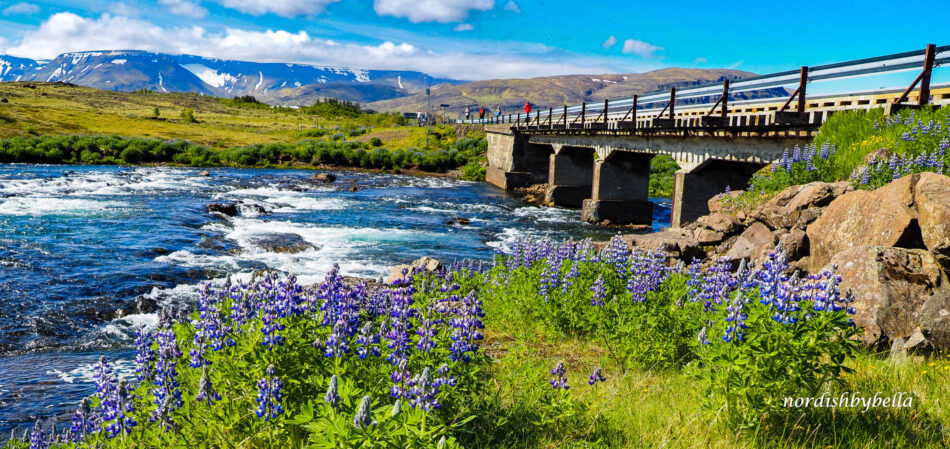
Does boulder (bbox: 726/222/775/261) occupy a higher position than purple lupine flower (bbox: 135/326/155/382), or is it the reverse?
boulder (bbox: 726/222/775/261)

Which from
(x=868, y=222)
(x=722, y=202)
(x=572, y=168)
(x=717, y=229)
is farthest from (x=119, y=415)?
(x=572, y=168)

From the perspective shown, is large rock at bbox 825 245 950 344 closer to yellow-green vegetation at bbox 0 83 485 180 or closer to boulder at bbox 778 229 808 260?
boulder at bbox 778 229 808 260

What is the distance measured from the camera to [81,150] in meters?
49.6

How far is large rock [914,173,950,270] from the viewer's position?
7.80 metres

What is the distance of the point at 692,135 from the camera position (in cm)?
2230

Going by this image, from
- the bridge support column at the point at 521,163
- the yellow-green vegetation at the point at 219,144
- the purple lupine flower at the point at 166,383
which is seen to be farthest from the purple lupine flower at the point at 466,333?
the yellow-green vegetation at the point at 219,144

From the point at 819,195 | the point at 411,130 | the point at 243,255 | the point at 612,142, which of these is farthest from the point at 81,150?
the point at 819,195

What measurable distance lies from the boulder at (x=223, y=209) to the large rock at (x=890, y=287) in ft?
82.8

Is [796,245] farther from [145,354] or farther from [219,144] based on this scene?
[219,144]

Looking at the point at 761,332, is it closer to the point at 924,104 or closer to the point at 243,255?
the point at 924,104

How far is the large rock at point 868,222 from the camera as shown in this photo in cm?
845

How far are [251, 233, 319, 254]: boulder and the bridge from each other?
1429 cm

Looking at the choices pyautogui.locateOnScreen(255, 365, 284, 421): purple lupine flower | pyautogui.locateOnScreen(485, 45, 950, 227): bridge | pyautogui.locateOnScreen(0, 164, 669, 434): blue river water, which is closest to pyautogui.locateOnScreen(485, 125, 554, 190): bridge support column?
pyautogui.locateOnScreen(485, 45, 950, 227): bridge

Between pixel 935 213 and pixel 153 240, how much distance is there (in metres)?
21.2
